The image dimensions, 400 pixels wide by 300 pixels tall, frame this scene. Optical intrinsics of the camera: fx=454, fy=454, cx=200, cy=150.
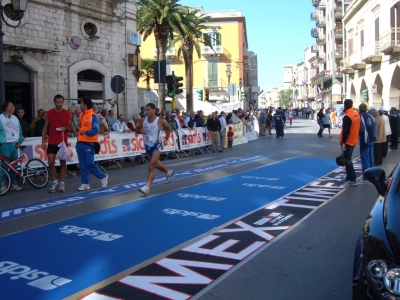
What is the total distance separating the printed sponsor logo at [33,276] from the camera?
450cm

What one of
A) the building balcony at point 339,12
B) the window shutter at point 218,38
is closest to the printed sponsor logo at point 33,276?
the window shutter at point 218,38

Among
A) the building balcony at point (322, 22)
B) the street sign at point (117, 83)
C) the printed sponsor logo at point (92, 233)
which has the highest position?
the building balcony at point (322, 22)

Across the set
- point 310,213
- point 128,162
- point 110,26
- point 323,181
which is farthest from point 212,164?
point 110,26

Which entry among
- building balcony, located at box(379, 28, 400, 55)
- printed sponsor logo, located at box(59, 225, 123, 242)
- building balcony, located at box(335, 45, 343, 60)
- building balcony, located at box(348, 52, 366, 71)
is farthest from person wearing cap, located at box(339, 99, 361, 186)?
building balcony, located at box(335, 45, 343, 60)

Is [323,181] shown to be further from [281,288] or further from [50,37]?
[50,37]

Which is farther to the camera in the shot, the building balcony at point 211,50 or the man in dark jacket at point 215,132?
the building balcony at point 211,50

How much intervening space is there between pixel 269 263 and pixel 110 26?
66.9ft

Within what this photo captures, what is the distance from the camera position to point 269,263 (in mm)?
5102

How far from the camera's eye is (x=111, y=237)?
20.2 feet

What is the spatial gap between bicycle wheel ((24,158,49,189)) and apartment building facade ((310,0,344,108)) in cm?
4702

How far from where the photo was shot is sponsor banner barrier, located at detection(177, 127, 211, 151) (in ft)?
59.5

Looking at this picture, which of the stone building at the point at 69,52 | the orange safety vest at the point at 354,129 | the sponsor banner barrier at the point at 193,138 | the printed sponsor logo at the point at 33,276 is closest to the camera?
the printed sponsor logo at the point at 33,276

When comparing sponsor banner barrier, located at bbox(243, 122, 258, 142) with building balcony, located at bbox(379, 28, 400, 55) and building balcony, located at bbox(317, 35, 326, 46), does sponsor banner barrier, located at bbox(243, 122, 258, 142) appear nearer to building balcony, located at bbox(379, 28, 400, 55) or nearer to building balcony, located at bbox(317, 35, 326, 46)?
building balcony, located at bbox(379, 28, 400, 55)

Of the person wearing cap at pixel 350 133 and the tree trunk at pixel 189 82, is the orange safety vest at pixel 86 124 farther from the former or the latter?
the tree trunk at pixel 189 82
